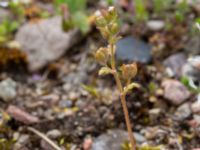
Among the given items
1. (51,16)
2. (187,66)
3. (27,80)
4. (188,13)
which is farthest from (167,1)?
(27,80)

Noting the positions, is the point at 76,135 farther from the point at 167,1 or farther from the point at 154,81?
the point at 167,1

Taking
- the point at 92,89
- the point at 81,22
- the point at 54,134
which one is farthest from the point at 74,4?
the point at 54,134

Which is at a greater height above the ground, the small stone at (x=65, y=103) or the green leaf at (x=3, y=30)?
the green leaf at (x=3, y=30)

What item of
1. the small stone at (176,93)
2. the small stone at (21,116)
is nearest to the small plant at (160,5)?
the small stone at (176,93)

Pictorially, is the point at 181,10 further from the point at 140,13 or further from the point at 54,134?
the point at 54,134

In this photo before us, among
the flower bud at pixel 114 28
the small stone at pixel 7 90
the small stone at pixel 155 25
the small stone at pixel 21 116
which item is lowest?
the flower bud at pixel 114 28

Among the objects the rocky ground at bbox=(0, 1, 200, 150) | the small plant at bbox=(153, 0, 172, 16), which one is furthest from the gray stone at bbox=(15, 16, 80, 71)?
the small plant at bbox=(153, 0, 172, 16)

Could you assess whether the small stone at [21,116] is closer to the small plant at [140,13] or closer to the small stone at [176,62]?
the small stone at [176,62]
